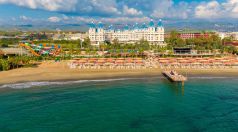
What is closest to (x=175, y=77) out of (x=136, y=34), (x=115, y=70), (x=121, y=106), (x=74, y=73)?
(x=115, y=70)

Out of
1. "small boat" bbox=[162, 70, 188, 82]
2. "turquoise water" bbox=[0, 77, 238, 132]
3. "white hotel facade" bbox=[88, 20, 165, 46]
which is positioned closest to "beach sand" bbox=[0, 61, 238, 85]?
"small boat" bbox=[162, 70, 188, 82]

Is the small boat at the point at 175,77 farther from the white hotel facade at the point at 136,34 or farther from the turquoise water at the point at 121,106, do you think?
the white hotel facade at the point at 136,34

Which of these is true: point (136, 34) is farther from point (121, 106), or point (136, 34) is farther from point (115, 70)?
point (121, 106)

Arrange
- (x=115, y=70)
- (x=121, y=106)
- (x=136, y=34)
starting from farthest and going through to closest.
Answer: (x=136, y=34) → (x=115, y=70) → (x=121, y=106)

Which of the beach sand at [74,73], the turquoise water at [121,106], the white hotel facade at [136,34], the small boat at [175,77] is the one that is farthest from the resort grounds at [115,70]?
the white hotel facade at [136,34]

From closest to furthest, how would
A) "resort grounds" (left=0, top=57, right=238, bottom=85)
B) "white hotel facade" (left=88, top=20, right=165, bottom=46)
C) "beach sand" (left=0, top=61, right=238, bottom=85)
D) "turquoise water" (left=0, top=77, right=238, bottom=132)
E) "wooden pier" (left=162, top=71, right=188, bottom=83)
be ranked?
"turquoise water" (left=0, top=77, right=238, bottom=132)
"wooden pier" (left=162, top=71, right=188, bottom=83)
"beach sand" (left=0, top=61, right=238, bottom=85)
"resort grounds" (left=0, top=57, right=238, bottom=85)
"white hotel facade" (left=88, top=20, right=165, bottom=46)

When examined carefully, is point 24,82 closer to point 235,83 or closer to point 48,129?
point 48,129

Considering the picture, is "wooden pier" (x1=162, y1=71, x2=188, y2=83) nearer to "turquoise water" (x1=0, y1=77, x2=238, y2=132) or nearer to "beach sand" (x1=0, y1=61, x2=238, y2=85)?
"turquoise water" (x1=0, y1=77, x2=238, y2=132)

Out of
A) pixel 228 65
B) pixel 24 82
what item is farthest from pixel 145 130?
pixel 228 65
